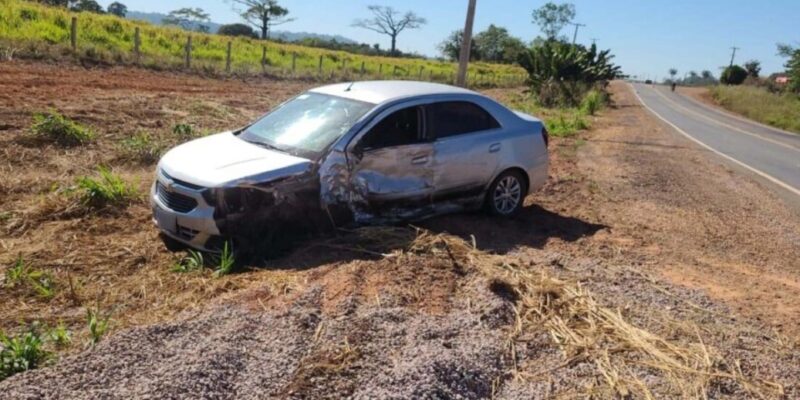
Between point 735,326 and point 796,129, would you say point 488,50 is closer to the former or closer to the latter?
point 796,129

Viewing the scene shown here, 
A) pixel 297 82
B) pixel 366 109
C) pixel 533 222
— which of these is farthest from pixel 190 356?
pixel 297 82

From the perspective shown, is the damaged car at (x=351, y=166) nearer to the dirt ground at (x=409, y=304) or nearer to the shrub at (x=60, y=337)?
the dirt ground at (x=409, y=304)

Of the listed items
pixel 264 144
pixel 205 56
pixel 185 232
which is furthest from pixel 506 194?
pixel 205 56

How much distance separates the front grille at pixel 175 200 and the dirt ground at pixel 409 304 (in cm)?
43

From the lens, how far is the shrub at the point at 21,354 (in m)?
3.33

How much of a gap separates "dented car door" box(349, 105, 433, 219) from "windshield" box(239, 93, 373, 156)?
23 cm

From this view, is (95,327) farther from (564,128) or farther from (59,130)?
(564,128)

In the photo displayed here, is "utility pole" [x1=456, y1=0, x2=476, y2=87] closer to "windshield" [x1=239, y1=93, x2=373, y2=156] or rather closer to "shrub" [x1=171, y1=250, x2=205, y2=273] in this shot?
"windshield" [x1=239, y1=93, x2=373, y2=156]

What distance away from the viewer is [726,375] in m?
3.72

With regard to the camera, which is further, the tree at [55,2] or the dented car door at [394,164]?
the tree at [55,2]

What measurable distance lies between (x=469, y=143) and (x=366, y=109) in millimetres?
1224

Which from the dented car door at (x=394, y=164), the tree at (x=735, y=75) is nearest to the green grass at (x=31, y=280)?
the dented car door at (x=394, y=164)

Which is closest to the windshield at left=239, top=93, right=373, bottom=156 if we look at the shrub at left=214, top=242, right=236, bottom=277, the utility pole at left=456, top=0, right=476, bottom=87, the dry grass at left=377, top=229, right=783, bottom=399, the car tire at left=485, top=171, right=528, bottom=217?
the shrub at left=214, top=242, right=236, bottom=277

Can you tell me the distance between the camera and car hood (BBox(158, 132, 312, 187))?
5.28 m
